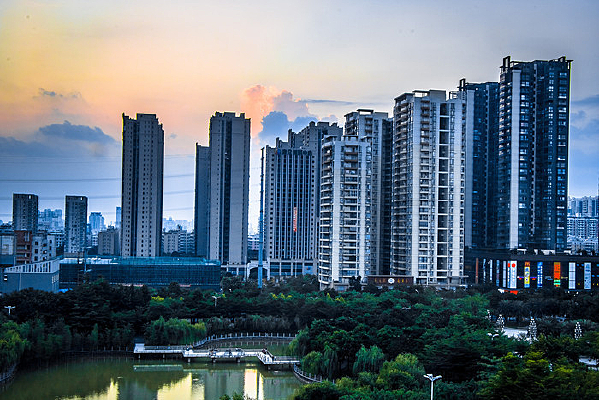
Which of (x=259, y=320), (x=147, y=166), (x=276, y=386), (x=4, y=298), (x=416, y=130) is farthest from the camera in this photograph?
(x=147, y=166)

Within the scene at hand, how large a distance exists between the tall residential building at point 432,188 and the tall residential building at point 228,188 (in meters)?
12.0

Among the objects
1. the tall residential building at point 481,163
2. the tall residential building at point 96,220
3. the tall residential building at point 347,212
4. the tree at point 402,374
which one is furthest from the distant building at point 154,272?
the tall residential building at point 96,220

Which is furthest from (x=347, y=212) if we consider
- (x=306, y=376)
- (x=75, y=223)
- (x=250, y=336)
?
(x=75, y=223)

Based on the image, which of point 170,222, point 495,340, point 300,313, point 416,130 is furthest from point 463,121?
point 170,222

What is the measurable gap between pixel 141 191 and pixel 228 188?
4004 millimetres

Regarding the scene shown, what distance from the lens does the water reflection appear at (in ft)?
39.5

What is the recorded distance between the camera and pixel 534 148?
24031mm

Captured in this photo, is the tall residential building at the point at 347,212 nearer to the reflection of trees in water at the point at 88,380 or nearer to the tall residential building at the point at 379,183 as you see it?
the tall residential building at the point at 379,183

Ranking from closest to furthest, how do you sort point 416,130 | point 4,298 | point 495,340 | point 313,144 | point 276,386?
point 495,340 < point 276,386 < point 4,298 < point 416,130 < point 313,144

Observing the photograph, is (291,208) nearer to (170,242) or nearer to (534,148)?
(534,148)

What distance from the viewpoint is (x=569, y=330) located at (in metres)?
14.8

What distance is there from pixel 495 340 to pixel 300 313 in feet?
22.0

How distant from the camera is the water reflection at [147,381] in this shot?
39.5 ft

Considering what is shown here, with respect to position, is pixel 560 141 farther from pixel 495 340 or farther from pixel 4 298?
pixel 4 298
